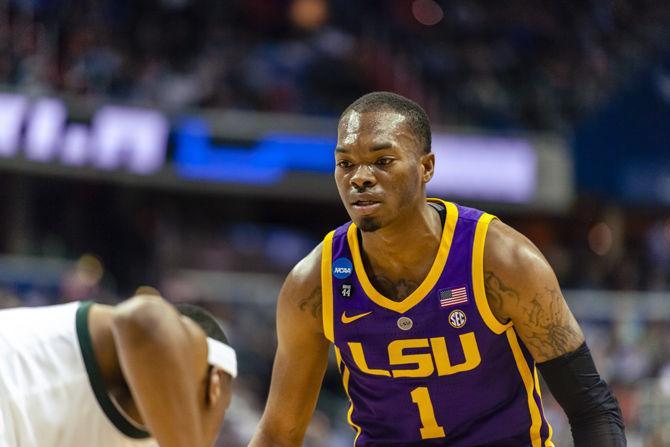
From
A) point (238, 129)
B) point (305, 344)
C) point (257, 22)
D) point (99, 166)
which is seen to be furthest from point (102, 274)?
point (305, 344)

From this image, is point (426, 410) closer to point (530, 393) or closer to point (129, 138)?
point (530, 393)

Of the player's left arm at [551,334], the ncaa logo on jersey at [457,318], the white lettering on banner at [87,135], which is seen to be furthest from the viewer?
the white lettering on banner at [87,135]

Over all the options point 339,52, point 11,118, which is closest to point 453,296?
point 11,118

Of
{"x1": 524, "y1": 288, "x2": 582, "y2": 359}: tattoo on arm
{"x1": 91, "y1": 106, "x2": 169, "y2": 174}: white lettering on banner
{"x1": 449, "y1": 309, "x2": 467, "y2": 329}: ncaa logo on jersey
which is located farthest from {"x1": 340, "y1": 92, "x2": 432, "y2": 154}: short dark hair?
{"x1": 91, "y1": 106, "x2": 169, "y2": 174}: white lettering on banner

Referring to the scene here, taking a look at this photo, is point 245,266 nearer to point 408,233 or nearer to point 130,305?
point 408,233

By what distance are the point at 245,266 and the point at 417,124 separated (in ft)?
41.4

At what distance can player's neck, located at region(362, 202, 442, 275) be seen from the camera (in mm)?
4254

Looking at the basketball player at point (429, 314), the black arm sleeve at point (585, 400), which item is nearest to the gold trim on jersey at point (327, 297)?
the basketball player at point (429, 314)

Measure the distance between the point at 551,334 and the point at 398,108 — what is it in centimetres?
105

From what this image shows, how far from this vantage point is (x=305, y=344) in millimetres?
4504

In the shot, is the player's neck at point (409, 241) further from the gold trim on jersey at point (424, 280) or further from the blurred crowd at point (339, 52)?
the blurred crowd at point (339, 52)

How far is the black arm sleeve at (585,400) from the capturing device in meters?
4.07

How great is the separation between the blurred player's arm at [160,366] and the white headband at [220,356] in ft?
0.82

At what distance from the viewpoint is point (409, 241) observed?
4281 mm
